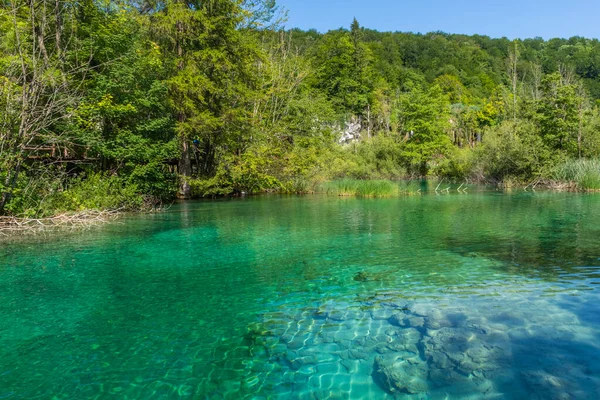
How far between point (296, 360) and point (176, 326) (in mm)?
1445

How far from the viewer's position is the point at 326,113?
30828mm

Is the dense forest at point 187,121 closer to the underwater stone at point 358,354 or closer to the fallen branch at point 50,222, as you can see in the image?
the fallen branch at point 50,222

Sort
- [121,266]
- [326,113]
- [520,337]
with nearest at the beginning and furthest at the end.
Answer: [520,337] < [121,266] < [326,113]

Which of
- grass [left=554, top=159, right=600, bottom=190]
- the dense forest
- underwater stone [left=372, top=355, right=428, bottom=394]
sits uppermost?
the dense forest

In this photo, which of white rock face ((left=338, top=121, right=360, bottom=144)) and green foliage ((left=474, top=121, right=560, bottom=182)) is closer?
green foliage ((left=474, top=121, right=560, bottom=182))

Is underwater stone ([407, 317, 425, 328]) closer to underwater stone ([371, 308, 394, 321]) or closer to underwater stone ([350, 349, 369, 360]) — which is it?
underwater stone ([371, 308, 394, 321])

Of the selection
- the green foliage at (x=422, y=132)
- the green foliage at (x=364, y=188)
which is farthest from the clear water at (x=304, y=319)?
the green foliage at (x=422, y=132)

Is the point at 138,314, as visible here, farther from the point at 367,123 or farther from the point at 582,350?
the point at 367,123

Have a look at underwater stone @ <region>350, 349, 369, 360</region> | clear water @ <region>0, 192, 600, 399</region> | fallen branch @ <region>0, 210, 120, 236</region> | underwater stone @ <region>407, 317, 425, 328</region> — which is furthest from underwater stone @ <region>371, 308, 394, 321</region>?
fallen branch @ <region>0, 210, 120, 236</region>

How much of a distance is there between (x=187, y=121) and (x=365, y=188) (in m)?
9.80

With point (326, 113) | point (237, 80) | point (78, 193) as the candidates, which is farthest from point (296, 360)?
point (326, 113)

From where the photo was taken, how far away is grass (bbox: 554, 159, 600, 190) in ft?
68.3

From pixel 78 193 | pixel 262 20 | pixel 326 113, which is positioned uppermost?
pixel 262 20

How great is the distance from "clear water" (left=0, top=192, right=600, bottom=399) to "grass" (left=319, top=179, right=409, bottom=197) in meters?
12.8
